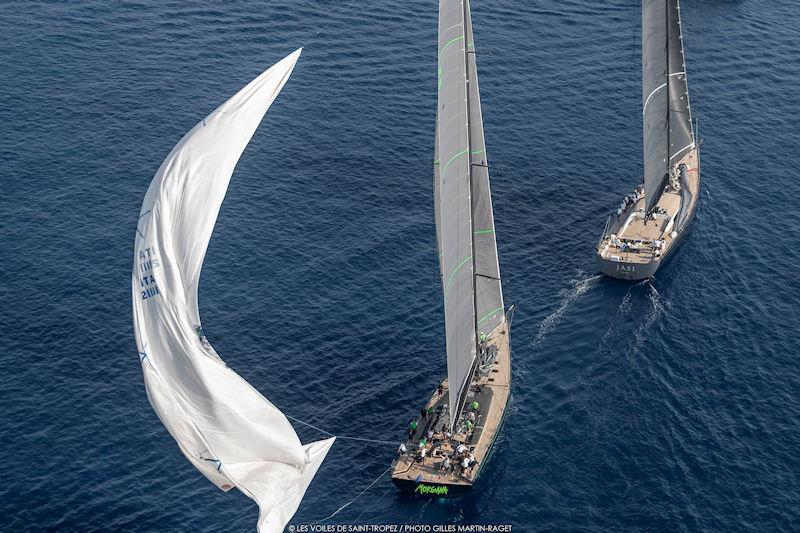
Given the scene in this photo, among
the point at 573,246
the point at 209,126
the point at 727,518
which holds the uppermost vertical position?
the point at 209,126

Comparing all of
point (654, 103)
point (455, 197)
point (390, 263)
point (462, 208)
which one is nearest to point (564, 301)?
point (390, 263)

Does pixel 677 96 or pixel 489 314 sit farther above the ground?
pixel 677 96

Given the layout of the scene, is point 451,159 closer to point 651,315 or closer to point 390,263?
point 390,263

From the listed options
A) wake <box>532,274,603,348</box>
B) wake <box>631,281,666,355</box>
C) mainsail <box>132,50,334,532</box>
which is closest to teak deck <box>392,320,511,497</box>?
wake <box>532,274,603,348</box>

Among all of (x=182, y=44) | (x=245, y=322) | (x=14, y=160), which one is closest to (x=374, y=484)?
(x=245, y=322)

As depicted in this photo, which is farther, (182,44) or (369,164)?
(182,44)

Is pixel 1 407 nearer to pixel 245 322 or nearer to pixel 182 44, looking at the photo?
pixel 245 322

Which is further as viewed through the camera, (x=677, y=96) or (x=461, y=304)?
(x=677, y=96)
